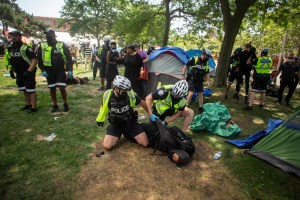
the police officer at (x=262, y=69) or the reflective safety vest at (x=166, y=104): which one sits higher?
the police officer at (x=262, y=69)

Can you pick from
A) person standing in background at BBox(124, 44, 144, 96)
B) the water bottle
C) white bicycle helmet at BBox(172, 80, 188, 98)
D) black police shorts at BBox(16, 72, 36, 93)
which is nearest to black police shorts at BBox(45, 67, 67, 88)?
black police shorts at BBox(16, 72, 36, 93)

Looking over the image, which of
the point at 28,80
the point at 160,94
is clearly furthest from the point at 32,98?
the point at 160,94

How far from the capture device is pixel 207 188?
3.40 metres

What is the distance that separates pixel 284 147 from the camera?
4.03 metres

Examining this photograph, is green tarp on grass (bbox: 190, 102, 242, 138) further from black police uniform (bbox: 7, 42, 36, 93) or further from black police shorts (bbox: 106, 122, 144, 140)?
black police uniform (bbox: 7, 42, 36, 93)

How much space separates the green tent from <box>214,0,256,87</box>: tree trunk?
6.45 m

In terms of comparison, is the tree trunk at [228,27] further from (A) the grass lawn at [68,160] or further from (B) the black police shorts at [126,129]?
(B) the black police shorts at [126,129]

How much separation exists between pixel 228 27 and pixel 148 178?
8587 millimetres

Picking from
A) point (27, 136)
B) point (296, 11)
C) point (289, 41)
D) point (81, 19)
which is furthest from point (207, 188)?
point (81, 19)

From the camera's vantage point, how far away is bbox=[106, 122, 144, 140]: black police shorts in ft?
14.5

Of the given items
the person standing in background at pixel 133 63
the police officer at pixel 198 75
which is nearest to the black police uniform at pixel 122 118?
the person standing in background at pixel 133 63

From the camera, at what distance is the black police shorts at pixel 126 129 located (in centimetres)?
442

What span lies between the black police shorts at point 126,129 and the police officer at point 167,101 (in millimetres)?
387

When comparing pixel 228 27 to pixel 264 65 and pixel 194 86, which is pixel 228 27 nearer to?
pixel 264 65
